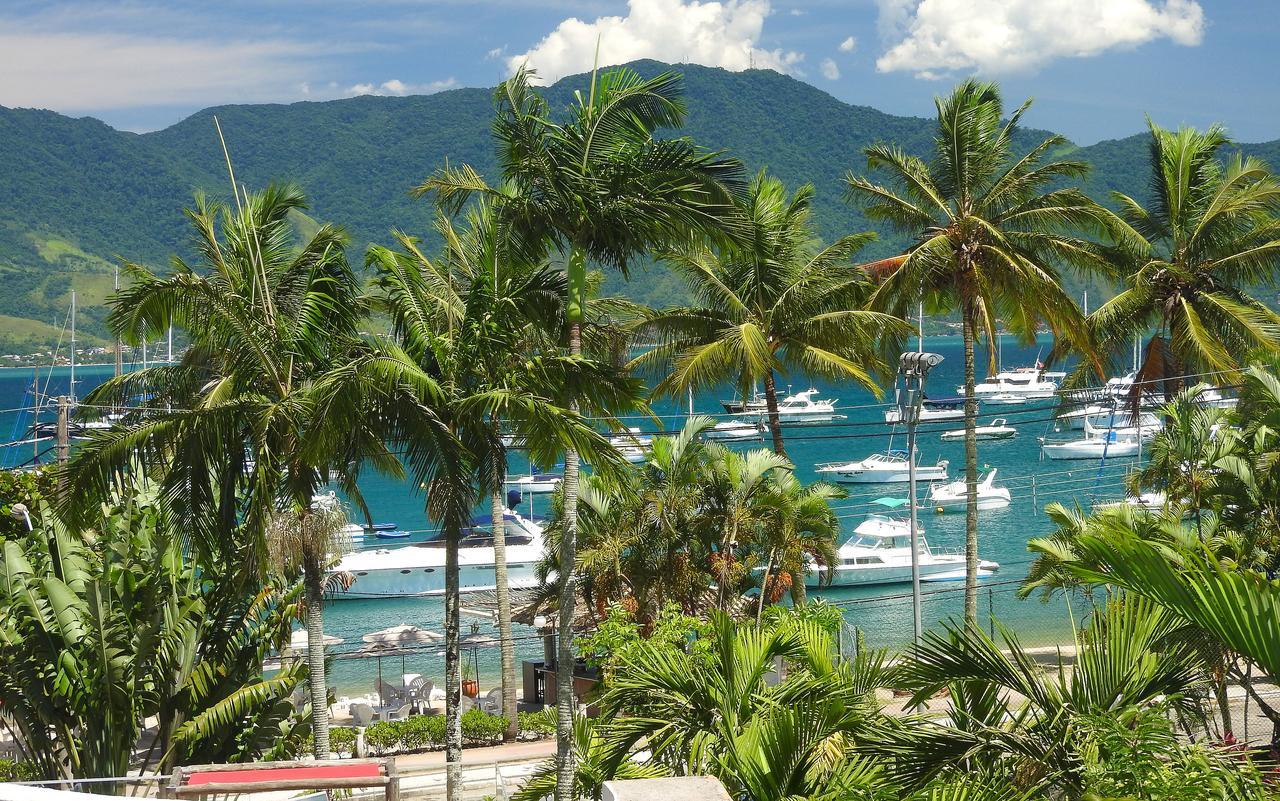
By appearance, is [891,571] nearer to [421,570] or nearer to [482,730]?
[421,570]


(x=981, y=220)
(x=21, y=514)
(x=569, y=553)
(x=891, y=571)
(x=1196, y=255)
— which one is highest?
(x=981, y=220)

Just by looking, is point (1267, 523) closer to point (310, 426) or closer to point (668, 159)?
point (668, 159)

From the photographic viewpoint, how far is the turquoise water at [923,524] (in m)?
38.2

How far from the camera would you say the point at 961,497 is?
214ft

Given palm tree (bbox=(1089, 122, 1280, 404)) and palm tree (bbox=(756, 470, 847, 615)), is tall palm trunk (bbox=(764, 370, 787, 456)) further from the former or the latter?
palm tree (bbox=(1089, 122, 1280, 404))

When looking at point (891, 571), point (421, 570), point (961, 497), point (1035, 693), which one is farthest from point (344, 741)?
point (961, 497)

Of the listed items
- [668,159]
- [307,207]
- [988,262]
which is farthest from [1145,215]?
[307,207]

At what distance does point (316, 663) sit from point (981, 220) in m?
13.6

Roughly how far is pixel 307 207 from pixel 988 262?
12.3m

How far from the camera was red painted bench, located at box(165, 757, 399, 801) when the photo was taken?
31.7 ft

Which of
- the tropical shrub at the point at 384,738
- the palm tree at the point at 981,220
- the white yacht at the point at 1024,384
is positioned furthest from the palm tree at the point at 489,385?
the white yacht at the point at 1024,384

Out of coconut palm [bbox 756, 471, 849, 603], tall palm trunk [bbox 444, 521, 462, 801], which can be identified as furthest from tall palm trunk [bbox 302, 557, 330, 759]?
coconut palm [bbox 756, 471, 849, 603]

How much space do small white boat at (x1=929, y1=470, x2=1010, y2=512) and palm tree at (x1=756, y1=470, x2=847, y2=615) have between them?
4450cm

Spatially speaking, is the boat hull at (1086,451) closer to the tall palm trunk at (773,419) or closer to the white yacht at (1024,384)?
the white yacht at (1024,384)
